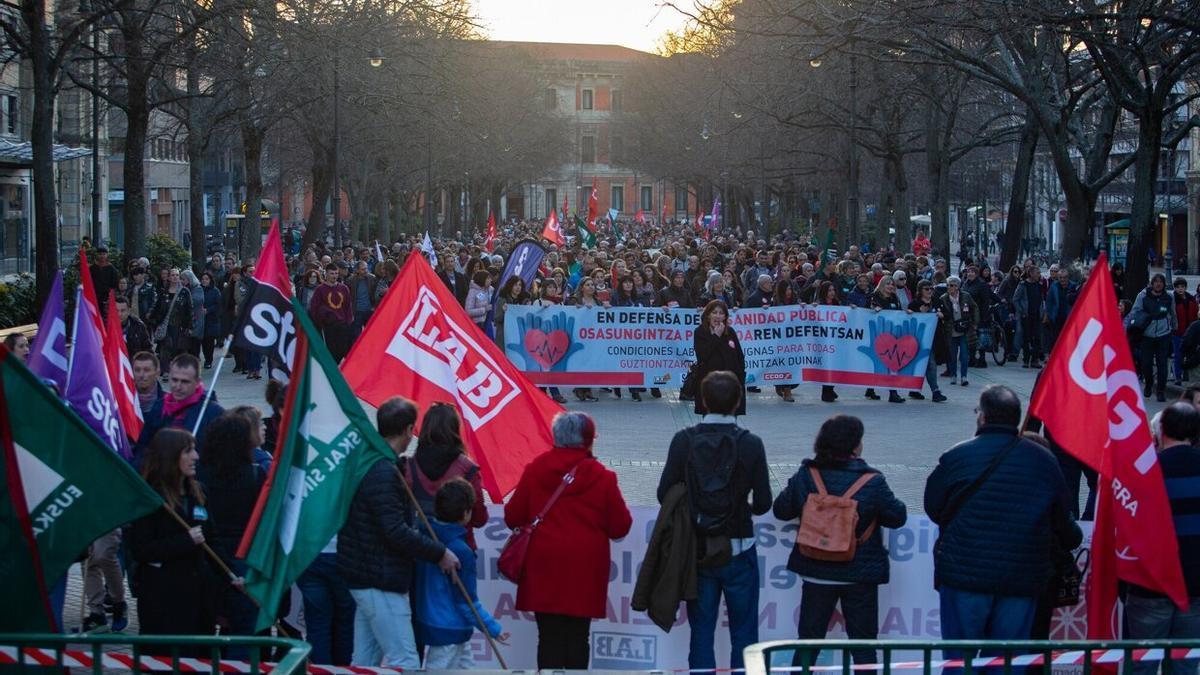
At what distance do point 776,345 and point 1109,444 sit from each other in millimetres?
12922

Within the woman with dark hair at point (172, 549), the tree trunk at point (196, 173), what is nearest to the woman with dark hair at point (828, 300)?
the woman with dark hair at point (172, 549)

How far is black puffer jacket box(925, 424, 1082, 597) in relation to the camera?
6656 millimetres

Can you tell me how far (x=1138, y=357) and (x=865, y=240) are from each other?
4915 cm

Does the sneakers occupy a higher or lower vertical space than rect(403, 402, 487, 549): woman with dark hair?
lower

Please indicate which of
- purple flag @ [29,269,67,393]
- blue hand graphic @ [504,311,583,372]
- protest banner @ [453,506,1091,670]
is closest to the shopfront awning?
blue hand graphic @ [504,311,583,372]

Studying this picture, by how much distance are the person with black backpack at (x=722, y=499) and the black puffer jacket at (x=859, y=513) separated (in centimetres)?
13

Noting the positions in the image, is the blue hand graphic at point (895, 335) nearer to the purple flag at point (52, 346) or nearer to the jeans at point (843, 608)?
the purple flag at point (52, 346)

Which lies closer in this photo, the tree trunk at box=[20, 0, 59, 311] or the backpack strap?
the backpack strap

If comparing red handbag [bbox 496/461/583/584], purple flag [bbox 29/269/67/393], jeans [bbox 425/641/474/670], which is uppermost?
purple flag [bbox 29/269/67/393]

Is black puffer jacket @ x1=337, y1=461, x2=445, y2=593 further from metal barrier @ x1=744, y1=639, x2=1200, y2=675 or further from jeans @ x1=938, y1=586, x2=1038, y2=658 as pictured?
jeans @ x1=938, y1=586, x2=1038, y2=658

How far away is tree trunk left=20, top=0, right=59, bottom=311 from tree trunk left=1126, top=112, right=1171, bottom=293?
14.5m

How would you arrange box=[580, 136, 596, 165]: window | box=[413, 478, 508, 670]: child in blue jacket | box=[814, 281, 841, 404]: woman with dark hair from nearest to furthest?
1. box=[413, 478, 508, 670]: child in blue jacket
2. box=[814, 281, 841, 404]: woman with dark hair
3. box=[580, 136, 596, 165]: window

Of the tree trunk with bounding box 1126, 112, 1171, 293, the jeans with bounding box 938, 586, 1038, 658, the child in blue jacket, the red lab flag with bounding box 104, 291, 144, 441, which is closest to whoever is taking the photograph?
the jeans with bounding box 938, 586, 1038, 658

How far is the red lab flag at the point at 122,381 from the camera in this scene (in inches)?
380
